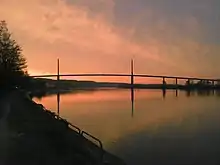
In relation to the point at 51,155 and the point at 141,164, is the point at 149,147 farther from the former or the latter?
the point at 51,155

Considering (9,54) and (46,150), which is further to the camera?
(9,54)

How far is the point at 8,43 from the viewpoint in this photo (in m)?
65.7

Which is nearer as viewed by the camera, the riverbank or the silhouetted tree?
the riverbank

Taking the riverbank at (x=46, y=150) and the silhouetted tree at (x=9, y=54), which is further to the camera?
the silhouetted tree at (x=9, y=54)

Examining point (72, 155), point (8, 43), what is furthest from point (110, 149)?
point (8, 43)

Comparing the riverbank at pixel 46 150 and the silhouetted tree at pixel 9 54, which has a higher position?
the silhouetted tree at pixel 9 54

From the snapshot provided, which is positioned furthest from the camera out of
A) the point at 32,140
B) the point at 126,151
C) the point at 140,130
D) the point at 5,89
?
the point at 5,89

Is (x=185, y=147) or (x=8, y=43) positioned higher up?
(x=8, y=43)

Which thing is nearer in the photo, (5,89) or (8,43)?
(5,89)

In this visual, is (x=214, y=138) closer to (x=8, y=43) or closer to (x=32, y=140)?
(x=32, y=140)

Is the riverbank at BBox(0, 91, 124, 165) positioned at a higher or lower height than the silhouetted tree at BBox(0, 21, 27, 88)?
lower

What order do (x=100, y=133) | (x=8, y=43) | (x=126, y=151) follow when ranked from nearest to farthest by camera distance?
(x=126, y=151)
(x=100, y=133)
(x=8, y=43)

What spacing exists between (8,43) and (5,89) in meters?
13.4

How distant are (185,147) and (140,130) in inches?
371
